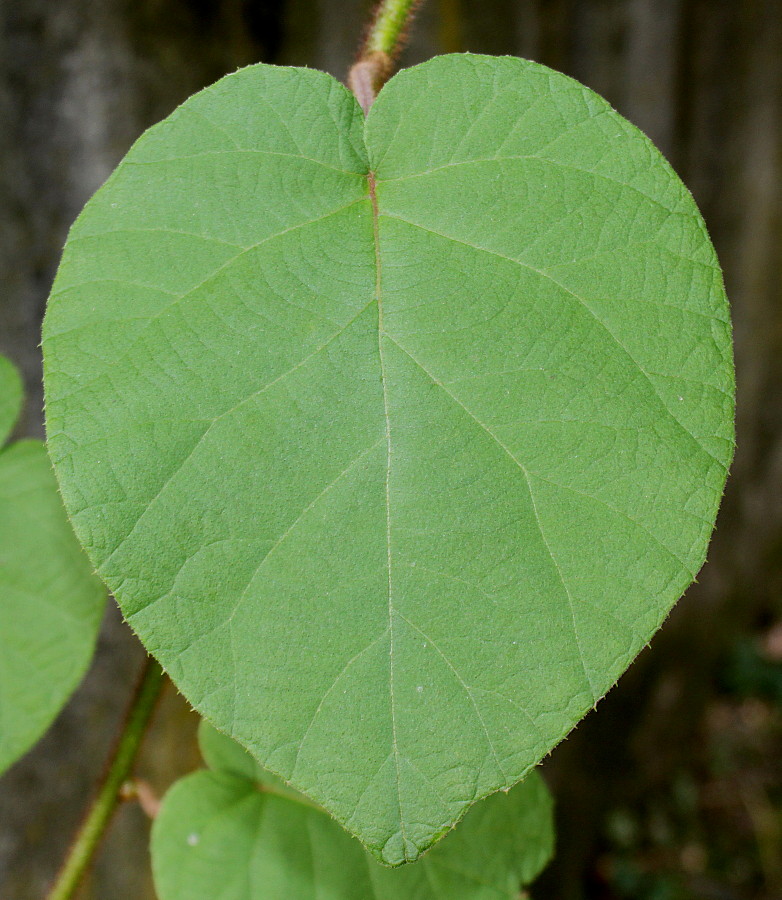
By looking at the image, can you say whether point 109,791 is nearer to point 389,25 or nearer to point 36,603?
point 36,603

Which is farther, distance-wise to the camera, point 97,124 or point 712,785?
point 712,785

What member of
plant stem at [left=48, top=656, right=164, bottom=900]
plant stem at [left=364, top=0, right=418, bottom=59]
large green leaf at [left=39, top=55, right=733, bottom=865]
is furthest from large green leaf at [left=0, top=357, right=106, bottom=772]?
plant stem at [left=364, top=0, right=418, bottom=59]

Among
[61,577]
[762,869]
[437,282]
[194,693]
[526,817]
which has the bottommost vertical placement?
[762,869]

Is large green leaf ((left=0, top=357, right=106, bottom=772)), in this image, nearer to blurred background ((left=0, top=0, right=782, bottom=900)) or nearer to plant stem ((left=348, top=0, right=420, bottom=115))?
plant stem ((left=348, top=0, right=420, bottom=115))

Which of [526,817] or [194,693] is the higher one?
[194,693]

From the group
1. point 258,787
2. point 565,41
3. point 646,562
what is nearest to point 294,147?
point 646,562

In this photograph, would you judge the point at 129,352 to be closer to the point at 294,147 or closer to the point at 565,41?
the point at 294,147

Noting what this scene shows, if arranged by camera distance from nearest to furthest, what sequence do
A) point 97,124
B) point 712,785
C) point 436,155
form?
point 436,155 < point 97,124 < point 712,785

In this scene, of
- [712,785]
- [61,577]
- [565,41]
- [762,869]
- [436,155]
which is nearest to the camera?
[436,155]
